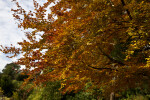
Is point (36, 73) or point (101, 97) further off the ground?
point (36, 73)

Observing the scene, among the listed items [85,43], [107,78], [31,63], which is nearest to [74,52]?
[85,43]

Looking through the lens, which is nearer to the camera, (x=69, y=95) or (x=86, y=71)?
(x=86, y=71)

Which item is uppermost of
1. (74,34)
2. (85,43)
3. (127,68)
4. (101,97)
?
(74,34)

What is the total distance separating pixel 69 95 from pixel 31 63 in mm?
7157

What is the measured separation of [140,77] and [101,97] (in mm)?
6761

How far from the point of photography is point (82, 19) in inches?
127

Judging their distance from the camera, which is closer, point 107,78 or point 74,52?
point 74,52

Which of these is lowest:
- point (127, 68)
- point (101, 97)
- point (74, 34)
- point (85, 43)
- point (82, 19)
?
point (101, 97)

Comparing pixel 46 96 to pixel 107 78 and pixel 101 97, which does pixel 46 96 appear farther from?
pixel 107 78

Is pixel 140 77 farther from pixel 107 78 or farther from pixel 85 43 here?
pixel 85 43

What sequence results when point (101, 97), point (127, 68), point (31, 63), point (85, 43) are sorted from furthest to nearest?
1. point (101, 97)
2. point (31, 63)
3. point (127, 68)
4. point (85, 43)

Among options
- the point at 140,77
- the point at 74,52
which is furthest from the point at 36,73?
the point at 140,77

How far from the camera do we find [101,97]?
970 cm

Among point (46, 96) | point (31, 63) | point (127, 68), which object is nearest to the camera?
point (127, 68)
